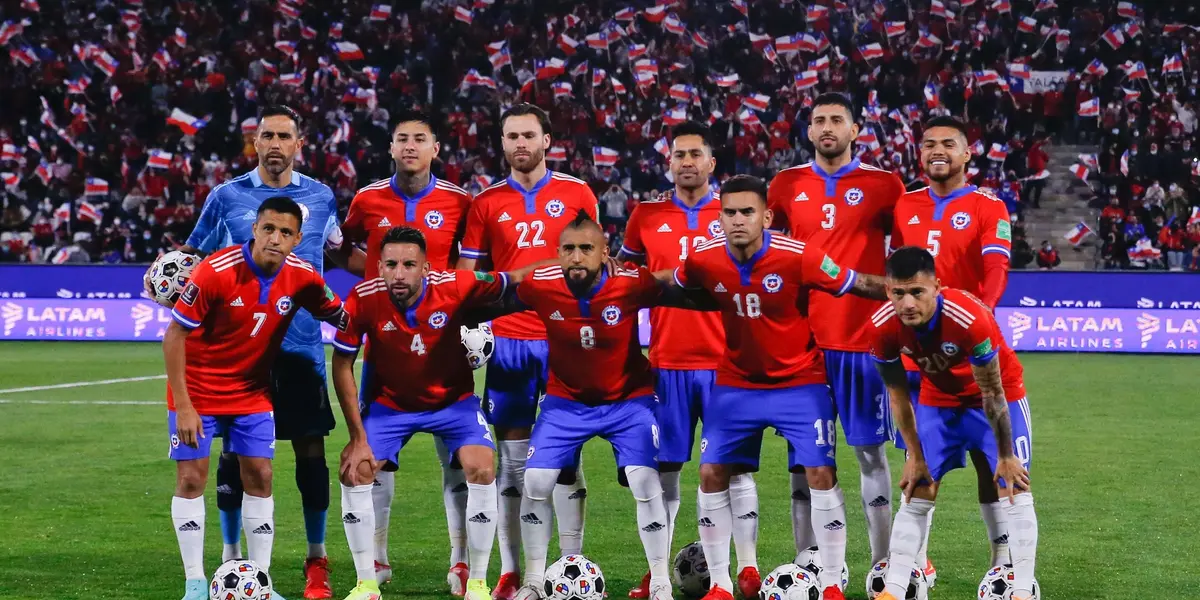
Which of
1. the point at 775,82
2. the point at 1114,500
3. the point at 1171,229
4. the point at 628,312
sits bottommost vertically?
the point at 1114,500

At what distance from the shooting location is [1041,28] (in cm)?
2988

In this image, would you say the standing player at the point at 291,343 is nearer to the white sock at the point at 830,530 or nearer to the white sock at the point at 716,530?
the white sock at the point at 716,530

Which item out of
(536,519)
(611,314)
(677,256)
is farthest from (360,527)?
(677,256)

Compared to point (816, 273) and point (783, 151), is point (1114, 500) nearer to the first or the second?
point (816, 273)

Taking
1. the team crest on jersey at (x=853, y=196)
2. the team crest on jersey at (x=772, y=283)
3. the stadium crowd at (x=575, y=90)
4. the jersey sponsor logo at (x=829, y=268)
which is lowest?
the team crest on jersey at (x=772, y=283)

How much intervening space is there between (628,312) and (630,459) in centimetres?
72

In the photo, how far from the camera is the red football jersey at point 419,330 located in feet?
23.6

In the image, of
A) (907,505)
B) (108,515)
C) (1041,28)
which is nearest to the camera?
(907,505)

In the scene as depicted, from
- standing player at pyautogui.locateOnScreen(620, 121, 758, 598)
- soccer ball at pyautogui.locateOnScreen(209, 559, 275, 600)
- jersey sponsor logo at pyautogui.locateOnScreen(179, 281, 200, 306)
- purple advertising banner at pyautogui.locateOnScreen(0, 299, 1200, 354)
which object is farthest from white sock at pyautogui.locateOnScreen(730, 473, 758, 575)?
purple advertising banner at pyautogui.locateOnScreen(0, 299, 1200, 354)

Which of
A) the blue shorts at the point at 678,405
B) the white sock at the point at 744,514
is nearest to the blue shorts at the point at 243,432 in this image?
the blue shorts at the point at 678,405

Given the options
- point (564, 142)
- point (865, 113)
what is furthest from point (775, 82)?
point (564, 142)

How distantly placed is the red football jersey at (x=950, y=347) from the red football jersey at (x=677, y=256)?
1.10m

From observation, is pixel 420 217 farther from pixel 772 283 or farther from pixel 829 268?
pixel 829 268

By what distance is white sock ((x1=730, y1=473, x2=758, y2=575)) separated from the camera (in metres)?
7.11
